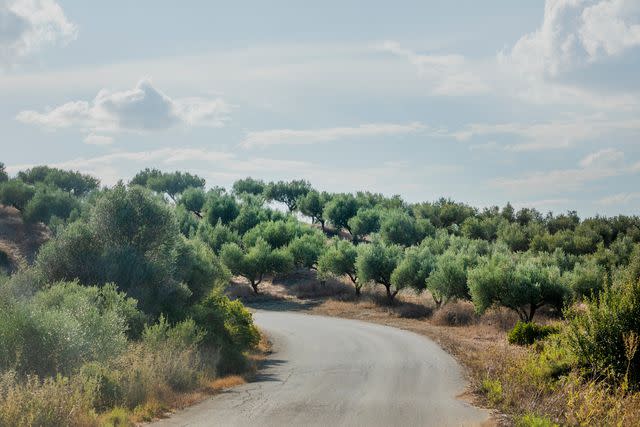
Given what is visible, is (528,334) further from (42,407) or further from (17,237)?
(17,237)

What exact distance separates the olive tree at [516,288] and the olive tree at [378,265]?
13.8 metres

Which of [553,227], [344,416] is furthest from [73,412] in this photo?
[553,227]

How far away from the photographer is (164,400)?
56.1ft

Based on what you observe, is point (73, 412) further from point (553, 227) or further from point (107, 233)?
point (553, 227)

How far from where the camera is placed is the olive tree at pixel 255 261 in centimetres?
6700

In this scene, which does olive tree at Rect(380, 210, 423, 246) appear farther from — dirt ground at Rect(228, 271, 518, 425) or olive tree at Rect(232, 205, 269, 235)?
olive tree at Rect(232, 205, 269, 235)

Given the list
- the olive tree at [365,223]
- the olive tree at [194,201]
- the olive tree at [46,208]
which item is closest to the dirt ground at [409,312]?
the olive tree at [365,223]

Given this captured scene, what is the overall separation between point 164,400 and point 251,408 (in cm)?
261

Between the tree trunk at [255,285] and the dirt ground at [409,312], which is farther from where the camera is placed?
the tree trunk at [255,285]

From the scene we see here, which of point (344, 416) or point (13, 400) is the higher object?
point (13, 400)

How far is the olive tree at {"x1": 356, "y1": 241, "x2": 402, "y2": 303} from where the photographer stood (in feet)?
186

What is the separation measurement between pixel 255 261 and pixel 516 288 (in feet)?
109

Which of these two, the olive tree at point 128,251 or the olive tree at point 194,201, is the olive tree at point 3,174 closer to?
the olive tree at point 194,201

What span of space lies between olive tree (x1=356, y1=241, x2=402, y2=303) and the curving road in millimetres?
22149
